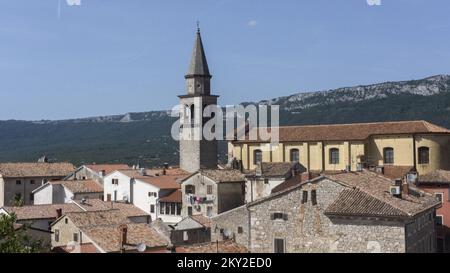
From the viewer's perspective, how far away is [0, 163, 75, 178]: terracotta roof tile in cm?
5938

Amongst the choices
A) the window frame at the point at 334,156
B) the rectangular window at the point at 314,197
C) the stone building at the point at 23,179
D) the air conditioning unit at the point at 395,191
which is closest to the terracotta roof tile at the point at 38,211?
the stone building at the point at 23,179

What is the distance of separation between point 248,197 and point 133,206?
10.5 meters

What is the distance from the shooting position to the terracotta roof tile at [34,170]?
59.4 m

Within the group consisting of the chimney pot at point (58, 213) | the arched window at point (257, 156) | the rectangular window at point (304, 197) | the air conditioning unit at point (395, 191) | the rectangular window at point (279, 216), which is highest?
the arched window at point (257, 156)

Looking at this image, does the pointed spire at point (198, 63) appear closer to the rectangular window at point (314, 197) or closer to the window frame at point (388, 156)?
the window frame at point (388, 156)

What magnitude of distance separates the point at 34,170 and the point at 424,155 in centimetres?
4033

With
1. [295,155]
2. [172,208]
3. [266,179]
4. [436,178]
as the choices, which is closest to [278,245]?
[266,179]

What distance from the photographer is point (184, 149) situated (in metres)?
60.4

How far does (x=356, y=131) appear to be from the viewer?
47.1 metres

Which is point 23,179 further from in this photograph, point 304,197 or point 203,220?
point 304,197

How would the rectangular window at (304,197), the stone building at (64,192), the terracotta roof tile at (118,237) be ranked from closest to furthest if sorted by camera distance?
the rectangular window at (304,197)
the terracotta roof tile at (118,237)
the stone building at (64,192)

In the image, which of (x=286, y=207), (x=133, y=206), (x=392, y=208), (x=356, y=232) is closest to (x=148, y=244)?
(x=286, y=207)

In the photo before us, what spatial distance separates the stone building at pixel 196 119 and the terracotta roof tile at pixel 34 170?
1464 cm
